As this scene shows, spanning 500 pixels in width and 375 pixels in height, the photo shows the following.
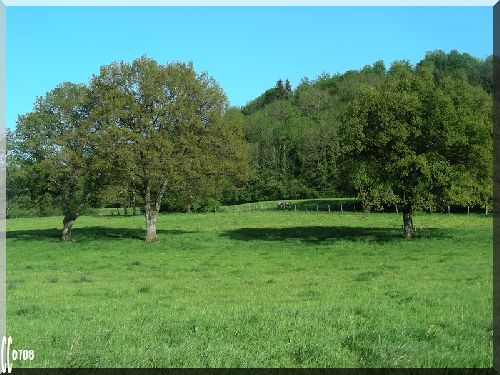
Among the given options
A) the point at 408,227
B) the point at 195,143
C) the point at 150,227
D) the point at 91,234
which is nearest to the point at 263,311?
the point at 408,227

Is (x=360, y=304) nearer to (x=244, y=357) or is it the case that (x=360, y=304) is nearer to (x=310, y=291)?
(x=310, y=291)

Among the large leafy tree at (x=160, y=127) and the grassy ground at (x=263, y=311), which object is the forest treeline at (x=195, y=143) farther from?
the grassy ground at (x=263, y=311)

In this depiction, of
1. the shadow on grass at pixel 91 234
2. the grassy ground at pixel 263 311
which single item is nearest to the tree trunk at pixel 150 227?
the shadow on grass at pixel 91 234

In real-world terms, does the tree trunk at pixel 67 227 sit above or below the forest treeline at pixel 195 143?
below

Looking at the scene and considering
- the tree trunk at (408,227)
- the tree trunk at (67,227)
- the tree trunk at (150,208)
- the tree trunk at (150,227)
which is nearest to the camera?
the tree trunk at (408,227)

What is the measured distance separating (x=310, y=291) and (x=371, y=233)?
28.1 meters

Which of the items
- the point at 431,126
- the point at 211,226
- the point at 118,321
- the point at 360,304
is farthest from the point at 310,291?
the point at 211,226

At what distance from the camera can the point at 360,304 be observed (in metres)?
13.0

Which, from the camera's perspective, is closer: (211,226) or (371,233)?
(371,233)

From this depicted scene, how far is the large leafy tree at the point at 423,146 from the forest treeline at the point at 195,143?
0.28 ft

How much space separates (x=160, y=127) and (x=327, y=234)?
16.0 m

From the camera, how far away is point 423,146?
37906 millimetres

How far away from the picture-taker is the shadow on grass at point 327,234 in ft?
133

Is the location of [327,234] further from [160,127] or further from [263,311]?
[263,311]
